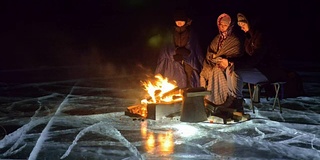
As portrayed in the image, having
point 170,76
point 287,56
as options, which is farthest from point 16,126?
point 287,56

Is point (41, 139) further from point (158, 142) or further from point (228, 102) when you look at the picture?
point (228, 102)

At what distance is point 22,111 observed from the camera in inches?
316

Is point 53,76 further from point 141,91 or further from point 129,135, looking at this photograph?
point 129,135

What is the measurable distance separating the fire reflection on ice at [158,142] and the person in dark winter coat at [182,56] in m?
2.09

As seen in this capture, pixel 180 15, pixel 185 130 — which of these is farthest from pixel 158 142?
pixel 180 15

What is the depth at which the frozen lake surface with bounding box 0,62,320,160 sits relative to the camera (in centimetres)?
552

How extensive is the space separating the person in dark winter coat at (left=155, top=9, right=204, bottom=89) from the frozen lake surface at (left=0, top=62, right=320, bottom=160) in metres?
1.06

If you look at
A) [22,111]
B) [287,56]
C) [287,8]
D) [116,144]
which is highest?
[287,8]

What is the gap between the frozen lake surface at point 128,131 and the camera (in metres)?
5.52

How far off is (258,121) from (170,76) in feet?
7.22

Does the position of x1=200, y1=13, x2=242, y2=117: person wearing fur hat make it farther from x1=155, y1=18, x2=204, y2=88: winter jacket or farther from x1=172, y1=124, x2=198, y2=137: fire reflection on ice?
x1=172, y1=124, x2=198, y2=137: fire reflection on ice

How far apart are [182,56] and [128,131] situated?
7.92 feet

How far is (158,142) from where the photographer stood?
5.98 metres

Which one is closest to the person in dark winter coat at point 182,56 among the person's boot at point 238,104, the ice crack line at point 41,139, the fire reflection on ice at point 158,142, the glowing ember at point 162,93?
the glowing ember at point 162,93
